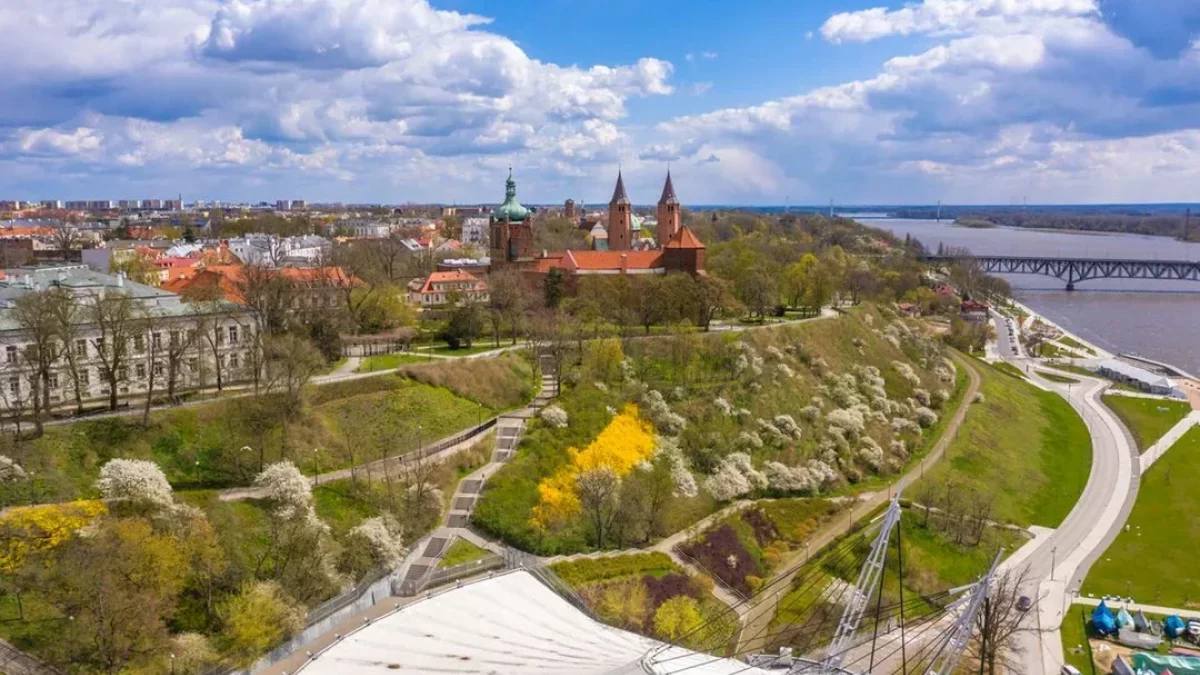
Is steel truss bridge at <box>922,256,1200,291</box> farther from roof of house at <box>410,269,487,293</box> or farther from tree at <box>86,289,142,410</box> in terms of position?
tree at <box>86,289,142,410</box>

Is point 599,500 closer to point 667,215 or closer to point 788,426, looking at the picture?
point 788,426

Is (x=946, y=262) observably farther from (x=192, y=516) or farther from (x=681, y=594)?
(x=192, y=516)

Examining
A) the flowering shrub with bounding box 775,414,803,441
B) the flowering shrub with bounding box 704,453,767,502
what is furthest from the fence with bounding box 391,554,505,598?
the flowering shrub with bounding box 775,414,803,441

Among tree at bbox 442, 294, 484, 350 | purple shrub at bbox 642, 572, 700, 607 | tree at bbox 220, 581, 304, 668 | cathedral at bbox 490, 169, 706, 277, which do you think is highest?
cathedral at bbox 490, 169, 706, 277

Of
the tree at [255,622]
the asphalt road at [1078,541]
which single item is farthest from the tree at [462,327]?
the asphalt road at [1078,541]

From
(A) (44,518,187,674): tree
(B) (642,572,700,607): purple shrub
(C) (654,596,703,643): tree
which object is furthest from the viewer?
(B) (642,572,700,607): purple shrub

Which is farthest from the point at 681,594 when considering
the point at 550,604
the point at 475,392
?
the point at 475,392

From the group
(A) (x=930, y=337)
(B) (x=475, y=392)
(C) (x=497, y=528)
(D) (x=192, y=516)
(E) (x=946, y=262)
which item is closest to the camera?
(D) (x=192, y=516)
